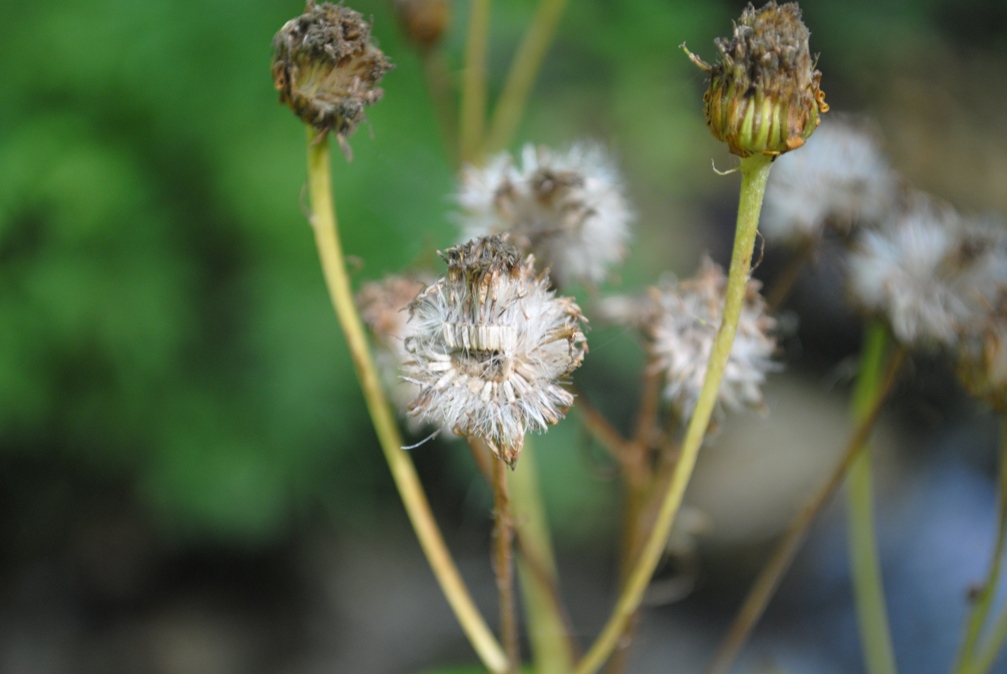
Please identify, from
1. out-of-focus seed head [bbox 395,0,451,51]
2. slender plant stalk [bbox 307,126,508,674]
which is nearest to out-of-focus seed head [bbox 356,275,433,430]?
slender plant stalk [bbox 307,126,508,674]

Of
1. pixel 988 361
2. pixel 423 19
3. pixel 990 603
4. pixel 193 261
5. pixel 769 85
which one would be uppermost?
pixel 423 19

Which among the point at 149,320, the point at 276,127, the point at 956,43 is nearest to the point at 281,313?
the point at 149,320

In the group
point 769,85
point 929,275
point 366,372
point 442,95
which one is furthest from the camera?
point 442,95

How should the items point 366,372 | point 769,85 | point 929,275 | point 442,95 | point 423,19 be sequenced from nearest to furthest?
1. point 769,85
2. point 366,372
3. point 929,275
4. point 423,19
5. point 442,95

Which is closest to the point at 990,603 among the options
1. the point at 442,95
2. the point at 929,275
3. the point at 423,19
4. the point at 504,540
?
the point at 929,275

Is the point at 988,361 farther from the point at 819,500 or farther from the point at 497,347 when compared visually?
the point at 497,347

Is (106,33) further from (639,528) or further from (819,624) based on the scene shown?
(819,624)

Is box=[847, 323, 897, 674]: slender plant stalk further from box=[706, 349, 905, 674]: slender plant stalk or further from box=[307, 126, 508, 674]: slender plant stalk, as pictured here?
box=[307, 126, 508, 674]: slender plant stalk

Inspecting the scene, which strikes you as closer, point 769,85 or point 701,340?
point 769,85
